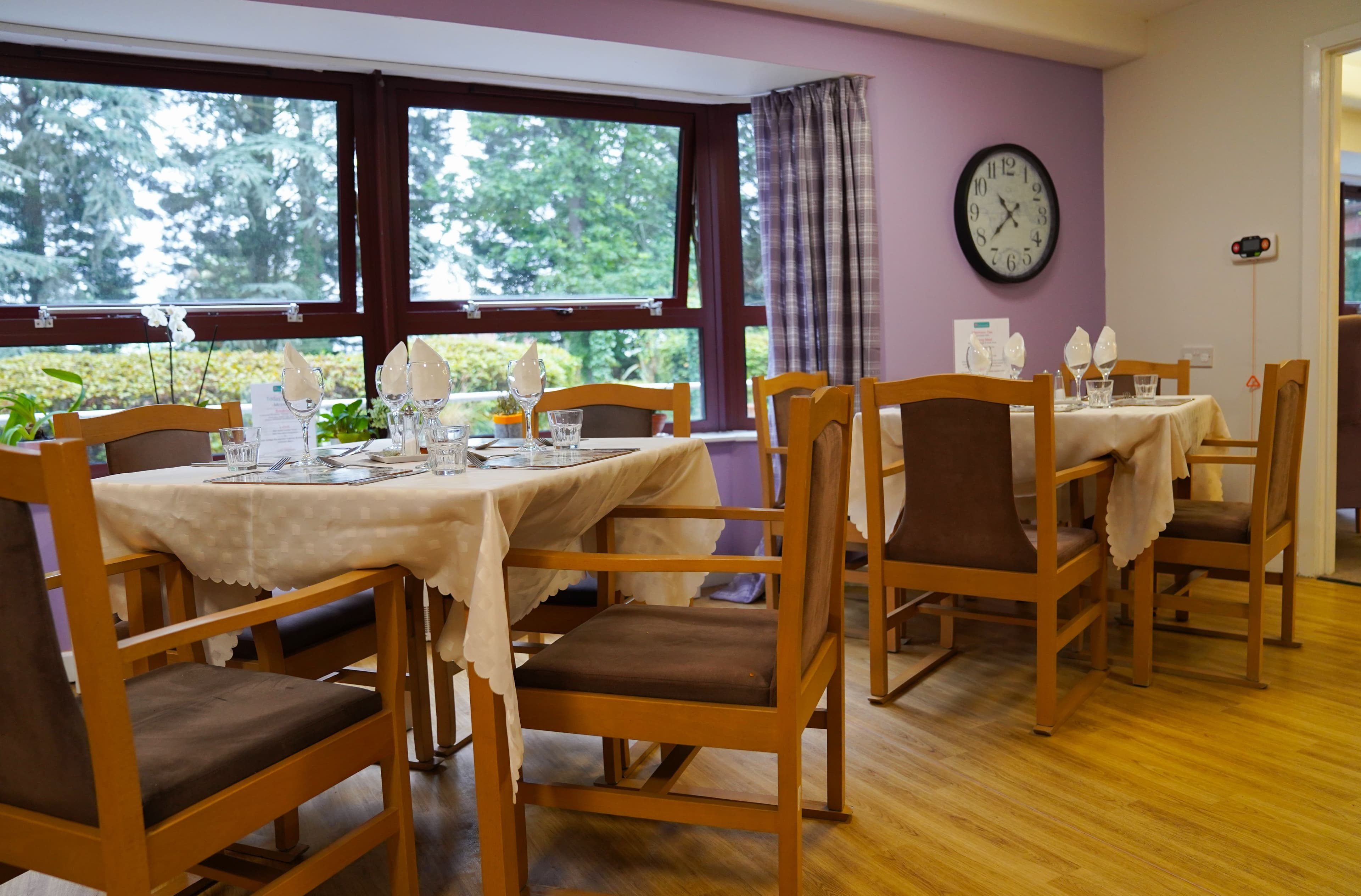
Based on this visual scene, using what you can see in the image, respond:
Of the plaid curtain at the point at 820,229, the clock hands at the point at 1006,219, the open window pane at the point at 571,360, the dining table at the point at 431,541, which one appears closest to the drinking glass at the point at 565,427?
the dining table at the point at 431,541

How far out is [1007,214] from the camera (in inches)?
179

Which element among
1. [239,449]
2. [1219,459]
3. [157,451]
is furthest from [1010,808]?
[157,451]

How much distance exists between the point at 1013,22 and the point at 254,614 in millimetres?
4082

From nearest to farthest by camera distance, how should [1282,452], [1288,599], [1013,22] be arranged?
[1282,452], [1288,599], [1013,22]

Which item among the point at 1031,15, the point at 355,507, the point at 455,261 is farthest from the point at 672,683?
the point at 1031,15

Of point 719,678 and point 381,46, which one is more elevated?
point 381,46

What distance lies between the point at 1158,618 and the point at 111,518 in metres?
3.28

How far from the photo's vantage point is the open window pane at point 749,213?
446cm

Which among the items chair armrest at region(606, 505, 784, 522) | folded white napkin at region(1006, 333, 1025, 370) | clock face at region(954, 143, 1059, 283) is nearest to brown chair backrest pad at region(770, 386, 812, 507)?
folded white napkin at region(1006, 333, 1025, 370)

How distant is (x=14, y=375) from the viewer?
10.8ft

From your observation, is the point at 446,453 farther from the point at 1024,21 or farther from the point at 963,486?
the point at 1024,21

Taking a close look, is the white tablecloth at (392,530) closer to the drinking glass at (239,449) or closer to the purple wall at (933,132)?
the drinking glass at (239,449)

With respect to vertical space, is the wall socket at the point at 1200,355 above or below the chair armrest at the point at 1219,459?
above

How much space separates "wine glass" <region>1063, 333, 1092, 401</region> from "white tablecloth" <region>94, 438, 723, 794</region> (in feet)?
6.73
